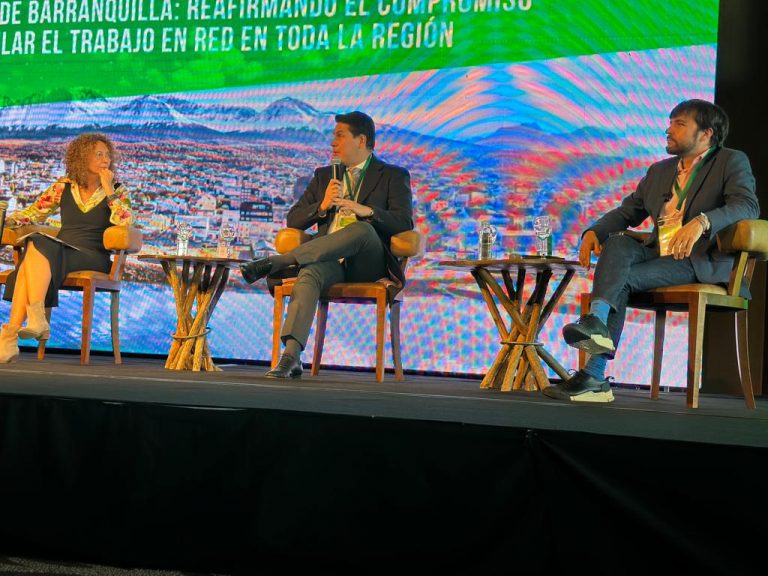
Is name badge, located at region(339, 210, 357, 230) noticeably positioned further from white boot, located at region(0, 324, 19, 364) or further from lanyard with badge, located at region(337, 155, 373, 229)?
white boot, located at region(0, 324, 19, 364)

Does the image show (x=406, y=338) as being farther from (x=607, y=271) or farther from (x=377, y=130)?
(x=607, y=271)

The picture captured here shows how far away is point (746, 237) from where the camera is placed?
3561 mm

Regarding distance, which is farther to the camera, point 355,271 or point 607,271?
point 355,271

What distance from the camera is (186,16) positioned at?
593 centimetres

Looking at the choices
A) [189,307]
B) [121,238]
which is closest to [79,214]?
[121,238]

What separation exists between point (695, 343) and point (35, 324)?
285cm

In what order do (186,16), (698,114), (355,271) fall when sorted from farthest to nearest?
(186,16)
(355,271)
(698,114)

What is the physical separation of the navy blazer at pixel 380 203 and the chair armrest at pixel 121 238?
881mm

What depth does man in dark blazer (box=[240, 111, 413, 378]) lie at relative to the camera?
3.98 metres

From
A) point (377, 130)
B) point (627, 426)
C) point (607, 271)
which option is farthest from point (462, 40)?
point (627, 426)

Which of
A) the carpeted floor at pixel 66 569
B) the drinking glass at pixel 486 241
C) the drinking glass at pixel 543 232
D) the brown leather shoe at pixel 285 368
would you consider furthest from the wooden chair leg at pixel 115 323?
the carpeted floor at pixel 66 569

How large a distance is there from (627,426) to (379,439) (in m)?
0.64

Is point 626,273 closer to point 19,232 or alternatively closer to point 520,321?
point 520,321

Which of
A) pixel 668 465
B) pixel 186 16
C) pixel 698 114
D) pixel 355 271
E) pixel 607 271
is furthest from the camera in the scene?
pixel 186 16
